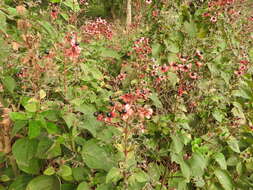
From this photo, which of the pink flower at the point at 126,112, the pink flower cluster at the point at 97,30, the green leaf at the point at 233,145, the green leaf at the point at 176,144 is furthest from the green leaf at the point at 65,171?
the pink flower cluster at the point at 97,30

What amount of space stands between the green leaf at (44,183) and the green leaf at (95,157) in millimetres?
282

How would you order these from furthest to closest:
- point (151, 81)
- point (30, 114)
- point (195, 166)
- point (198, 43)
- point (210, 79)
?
point (198, 43)
point (210, 79)
point (151, 81)
point (195, 166)
point (30, 114)

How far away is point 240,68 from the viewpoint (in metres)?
2.80

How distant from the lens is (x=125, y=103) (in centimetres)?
186

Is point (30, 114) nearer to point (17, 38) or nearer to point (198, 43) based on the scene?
point (17, 38)

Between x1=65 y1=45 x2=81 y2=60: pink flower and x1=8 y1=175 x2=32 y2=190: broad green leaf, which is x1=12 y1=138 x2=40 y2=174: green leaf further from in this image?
x1=65 y1=45 x2=81 y2=60: pink flower

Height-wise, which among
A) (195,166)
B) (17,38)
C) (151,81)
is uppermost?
(17,38)

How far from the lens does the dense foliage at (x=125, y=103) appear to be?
176cm

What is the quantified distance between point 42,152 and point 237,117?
6.41 ft

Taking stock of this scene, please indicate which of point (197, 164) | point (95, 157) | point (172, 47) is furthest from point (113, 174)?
point (172, 47)

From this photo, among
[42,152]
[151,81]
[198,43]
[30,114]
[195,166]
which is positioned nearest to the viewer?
[30,114]

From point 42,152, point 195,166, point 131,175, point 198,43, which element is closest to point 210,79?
point 198,43

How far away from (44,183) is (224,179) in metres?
1.68

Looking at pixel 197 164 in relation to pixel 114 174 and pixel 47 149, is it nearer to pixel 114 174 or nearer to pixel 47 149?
pixel 114 174
